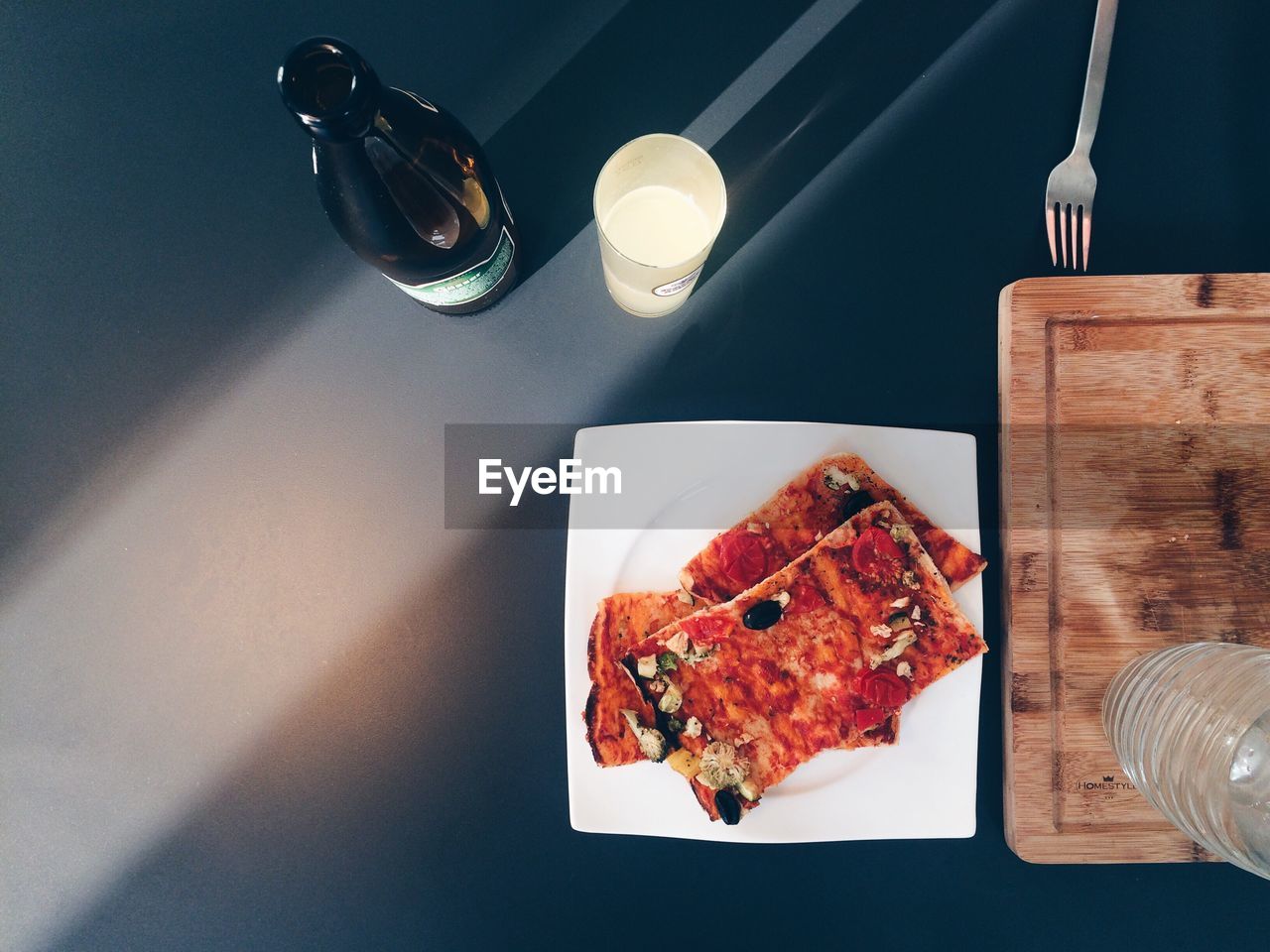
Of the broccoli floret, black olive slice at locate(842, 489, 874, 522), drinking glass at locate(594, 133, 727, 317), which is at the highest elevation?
drinking glass at locate(594, 133, 727, 317)

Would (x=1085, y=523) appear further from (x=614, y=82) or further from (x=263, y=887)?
(x=263, y=887)

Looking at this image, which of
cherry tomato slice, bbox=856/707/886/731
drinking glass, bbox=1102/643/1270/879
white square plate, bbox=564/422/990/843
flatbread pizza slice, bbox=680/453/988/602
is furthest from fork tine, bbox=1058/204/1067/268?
cherry tomato slice, bbox=856/707/886/731

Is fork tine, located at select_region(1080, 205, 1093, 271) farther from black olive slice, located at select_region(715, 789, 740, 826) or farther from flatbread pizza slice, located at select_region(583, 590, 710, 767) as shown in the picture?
black olive slice, located at select_region(715, 789, 740, 826)

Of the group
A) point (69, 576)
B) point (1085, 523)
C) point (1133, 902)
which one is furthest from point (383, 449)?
point (1133, 902)

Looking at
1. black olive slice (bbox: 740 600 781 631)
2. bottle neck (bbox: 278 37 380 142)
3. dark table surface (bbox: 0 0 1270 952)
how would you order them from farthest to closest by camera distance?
dark table surface (bbox: 0 0 1270 952), black olive slice (bbox: 740 600 781 631), bottle neck (bbox: 278 37 380 142)

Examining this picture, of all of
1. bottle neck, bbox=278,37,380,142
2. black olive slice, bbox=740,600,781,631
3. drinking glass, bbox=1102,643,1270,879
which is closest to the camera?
bottle neck, bbox=278,37,380,142

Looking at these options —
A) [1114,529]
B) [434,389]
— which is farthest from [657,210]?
[1114,529]

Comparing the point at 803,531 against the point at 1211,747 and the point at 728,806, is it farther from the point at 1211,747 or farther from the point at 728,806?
the point at 1211,747
